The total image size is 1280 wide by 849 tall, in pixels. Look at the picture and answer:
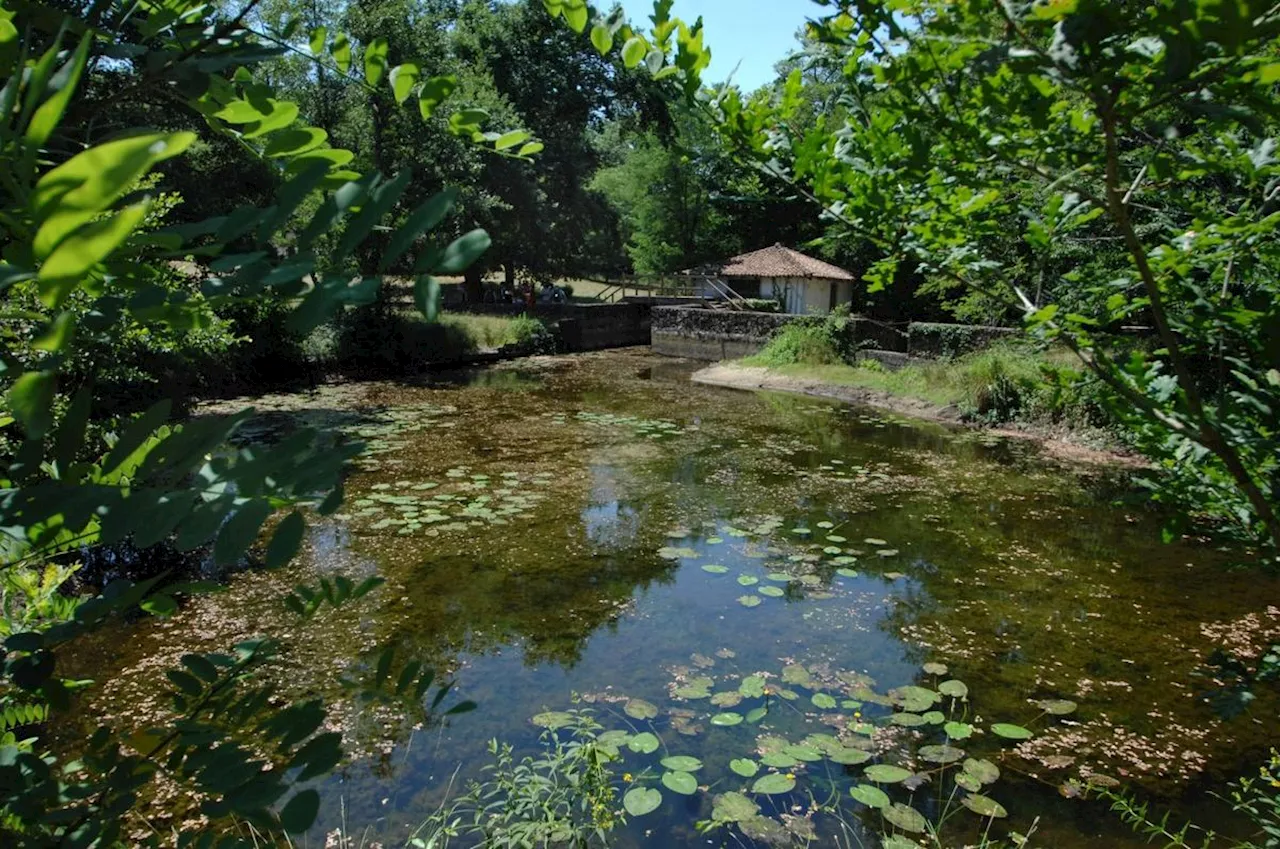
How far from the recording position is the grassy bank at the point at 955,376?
36.5 ft

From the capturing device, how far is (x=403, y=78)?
956 mm

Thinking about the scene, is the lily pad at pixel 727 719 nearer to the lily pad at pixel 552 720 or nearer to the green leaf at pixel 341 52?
the lily pad at pixel 552 720

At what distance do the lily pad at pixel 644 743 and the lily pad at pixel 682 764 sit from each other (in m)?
0.09

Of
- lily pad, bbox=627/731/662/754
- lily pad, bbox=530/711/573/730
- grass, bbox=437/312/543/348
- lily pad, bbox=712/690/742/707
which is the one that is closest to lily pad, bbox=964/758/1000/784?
lily pad, bbox=712/690/742/707

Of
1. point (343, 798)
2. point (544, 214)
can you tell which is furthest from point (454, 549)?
point (544, 214)

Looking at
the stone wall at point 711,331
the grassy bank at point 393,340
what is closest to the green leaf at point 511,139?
the grassy bank at point 393,340

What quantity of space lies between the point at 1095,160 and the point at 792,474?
25.8 ft

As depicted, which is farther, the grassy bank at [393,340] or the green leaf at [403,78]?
the grassy bank at [393,340]

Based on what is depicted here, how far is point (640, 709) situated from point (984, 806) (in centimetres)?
164

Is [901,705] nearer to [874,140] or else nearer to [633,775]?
[633,775]

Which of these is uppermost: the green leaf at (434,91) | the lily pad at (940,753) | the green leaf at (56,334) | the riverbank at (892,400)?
the green leaf at (434,91)

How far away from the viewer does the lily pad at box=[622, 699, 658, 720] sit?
4.08 metres

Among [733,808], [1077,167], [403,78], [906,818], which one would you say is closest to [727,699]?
[733,808]

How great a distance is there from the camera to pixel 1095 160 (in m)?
1.29
